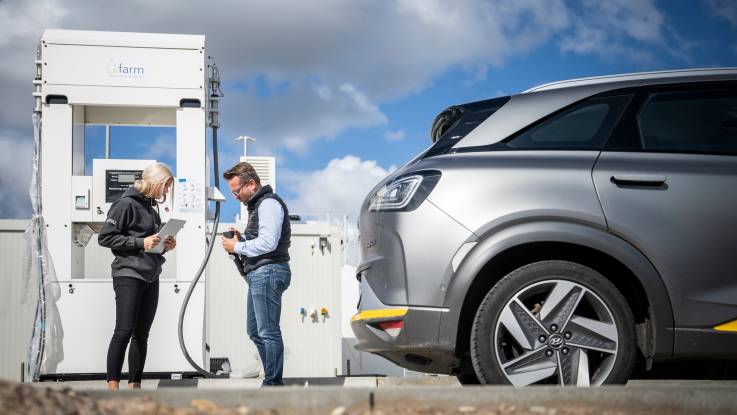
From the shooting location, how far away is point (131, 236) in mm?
6129

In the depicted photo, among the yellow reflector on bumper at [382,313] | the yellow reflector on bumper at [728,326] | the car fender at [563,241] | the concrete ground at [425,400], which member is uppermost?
the car fender at [563,241]

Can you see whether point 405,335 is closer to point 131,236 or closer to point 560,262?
point 560,262

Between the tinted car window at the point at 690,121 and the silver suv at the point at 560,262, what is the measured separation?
8 centimetres

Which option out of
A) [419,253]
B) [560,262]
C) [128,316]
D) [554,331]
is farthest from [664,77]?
[128,316]

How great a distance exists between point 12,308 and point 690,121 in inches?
410

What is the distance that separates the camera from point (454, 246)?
13.0 feet

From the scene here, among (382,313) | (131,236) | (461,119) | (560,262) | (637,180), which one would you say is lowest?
(382,313)

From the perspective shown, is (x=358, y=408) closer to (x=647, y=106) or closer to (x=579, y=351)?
(x=579, y=351)

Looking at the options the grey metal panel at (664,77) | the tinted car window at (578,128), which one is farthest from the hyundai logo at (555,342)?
the grey metal panel at (664,77)

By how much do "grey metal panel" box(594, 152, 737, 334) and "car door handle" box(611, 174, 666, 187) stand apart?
22 mm

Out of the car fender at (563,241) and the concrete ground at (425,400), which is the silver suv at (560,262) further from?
the concrete ground at (425,400)

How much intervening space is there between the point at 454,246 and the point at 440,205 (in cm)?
21

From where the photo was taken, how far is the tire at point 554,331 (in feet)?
12.9

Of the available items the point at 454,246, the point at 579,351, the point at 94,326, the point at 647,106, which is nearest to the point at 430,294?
the point at 454,246
